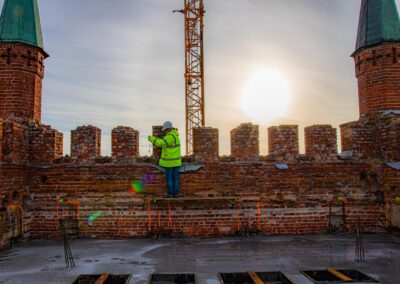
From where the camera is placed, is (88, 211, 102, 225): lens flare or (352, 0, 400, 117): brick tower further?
(352, 0, 400, 117): brick tower

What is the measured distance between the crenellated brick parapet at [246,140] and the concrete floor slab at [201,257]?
2.31 m

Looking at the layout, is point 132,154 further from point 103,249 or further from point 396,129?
point 396,129

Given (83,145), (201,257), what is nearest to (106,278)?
(201,257)

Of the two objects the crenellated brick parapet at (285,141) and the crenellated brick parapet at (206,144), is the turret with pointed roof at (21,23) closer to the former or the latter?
the crenellated brick parapet at (206,144)

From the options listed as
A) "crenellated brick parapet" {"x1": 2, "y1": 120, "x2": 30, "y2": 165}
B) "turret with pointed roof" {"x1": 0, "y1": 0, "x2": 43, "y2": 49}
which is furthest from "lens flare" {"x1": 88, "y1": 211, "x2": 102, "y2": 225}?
"turret with pointed roof" {"x1": 0, "y1": 0, "x2": 43, "y2": 49}

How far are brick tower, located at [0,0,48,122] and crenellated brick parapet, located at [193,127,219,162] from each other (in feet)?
14.9

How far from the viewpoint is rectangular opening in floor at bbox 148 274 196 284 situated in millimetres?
5391

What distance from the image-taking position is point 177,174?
873cm

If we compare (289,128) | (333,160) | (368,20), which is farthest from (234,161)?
(368,20)

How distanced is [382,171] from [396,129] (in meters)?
1.16

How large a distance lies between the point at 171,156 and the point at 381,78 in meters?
6.30

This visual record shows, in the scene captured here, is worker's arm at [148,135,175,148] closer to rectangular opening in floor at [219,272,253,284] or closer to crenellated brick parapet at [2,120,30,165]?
crenellated brick parapet at [2,120,30,165]

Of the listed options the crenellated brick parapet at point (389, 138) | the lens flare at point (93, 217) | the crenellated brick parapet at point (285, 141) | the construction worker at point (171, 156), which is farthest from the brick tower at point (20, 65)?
the crenellated brick parapet at point (389, 138)

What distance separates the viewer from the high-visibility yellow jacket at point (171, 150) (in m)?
8.43
